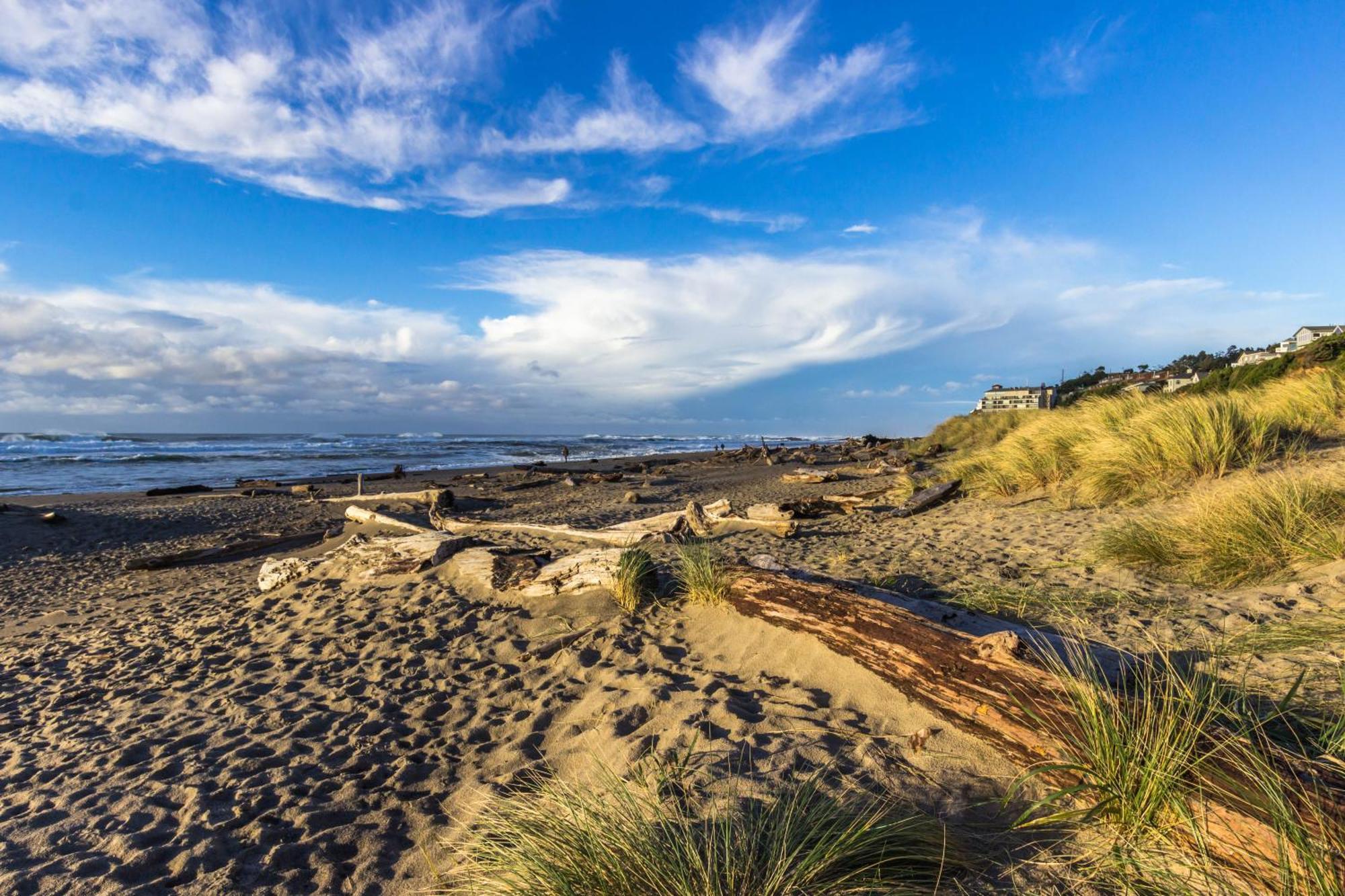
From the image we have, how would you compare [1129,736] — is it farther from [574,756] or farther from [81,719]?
[81,719]

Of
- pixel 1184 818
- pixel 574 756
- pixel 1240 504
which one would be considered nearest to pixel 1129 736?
pixel 1184 818

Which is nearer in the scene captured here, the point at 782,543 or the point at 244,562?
the point at 782,543

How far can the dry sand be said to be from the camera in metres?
2.75

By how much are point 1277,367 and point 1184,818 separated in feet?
80.3

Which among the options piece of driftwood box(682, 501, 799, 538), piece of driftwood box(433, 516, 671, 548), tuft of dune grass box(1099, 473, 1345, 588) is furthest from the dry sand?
piece of driftwood box(433, 516, 671, 548)

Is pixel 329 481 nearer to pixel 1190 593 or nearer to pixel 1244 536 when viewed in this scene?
pixel 1190 593

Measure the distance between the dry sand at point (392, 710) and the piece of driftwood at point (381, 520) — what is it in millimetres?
2783

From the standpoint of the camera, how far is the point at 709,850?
1927 millimetres

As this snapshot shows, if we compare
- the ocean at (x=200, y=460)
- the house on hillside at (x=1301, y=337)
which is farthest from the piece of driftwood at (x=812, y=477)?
the house on hillside at (x=1301, y=337)

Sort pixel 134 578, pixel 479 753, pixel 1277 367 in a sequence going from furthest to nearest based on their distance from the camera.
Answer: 1. pixel 1277 367
2. pixel 134 578
3. pixel 479 753

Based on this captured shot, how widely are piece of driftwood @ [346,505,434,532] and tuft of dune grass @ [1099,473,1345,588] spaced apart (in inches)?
365

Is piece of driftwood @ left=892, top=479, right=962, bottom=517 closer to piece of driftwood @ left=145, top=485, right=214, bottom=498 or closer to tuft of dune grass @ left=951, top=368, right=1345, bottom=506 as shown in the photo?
tuft of dune grass @ left=951, top=368, right=1345, bottom=506

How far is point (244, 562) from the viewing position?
31.5 feet

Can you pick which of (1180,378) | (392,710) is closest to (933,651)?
(392,710)
